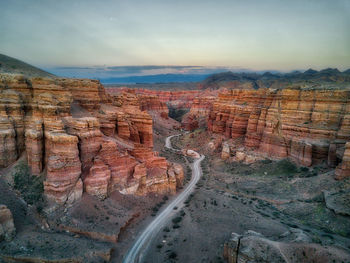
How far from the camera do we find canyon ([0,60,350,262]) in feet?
62.5

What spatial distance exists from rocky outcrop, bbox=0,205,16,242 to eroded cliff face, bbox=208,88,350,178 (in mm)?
37404

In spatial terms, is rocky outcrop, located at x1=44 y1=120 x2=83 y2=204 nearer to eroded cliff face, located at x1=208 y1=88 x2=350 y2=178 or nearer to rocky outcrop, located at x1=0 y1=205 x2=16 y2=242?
rocky outcrop, located at x1=0 y1=205 x2=16 y2=242

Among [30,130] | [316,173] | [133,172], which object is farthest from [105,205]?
[316,173]

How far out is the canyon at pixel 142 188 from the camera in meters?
19.0

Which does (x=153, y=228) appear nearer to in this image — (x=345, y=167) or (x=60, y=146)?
(x=60, y=146)

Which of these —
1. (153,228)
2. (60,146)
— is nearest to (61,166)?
(60,146)

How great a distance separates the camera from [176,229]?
24.4 meters

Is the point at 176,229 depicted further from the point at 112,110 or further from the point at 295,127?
the point at 295,127

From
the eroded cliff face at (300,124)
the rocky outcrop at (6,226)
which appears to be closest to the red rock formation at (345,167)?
the eroded cliff face at (300,124)

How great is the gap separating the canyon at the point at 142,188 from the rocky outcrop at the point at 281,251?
77 millimetres

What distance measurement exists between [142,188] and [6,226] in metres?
14.9

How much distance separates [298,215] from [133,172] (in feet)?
69.2

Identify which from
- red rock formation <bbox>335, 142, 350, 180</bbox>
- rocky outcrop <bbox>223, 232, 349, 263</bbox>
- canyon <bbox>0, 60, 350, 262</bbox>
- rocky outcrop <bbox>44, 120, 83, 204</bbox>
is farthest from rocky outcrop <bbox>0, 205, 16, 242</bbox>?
red rock formation <bbox>335, 142, 350, 180</bbox>

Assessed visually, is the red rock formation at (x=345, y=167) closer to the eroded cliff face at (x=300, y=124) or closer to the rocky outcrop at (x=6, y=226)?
the eroded cliff face at (x=300, y=124)
